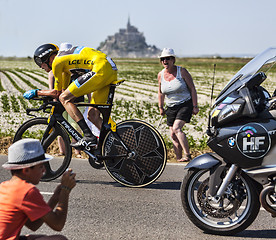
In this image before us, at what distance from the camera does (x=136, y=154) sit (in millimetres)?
6496

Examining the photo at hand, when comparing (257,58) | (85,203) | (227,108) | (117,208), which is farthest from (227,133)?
(85,203)

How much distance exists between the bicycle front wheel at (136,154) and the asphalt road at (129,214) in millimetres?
158

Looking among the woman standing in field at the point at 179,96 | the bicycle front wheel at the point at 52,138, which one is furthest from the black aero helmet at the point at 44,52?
the woman standing in field at the point at 179,96

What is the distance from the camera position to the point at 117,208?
559 cm

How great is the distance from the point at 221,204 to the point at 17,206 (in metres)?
2.14

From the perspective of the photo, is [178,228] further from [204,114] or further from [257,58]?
[204,114]

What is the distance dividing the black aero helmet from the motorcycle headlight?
302 cm

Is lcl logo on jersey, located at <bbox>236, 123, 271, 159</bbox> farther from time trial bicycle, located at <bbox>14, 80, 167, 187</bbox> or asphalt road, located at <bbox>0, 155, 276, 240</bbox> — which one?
time trial bicycle, located at <bbox>14, 80, 167, 187</bbox>

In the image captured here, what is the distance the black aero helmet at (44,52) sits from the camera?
22.0 ft

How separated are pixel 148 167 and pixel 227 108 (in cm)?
223

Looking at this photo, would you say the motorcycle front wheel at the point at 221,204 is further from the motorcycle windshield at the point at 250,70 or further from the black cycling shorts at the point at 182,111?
the black cycling shorts at the point at 182,111

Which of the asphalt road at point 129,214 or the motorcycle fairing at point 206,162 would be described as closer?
the motorcycle fairing at point 206,162

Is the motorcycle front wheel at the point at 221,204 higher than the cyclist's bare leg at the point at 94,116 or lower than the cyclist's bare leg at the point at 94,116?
lower

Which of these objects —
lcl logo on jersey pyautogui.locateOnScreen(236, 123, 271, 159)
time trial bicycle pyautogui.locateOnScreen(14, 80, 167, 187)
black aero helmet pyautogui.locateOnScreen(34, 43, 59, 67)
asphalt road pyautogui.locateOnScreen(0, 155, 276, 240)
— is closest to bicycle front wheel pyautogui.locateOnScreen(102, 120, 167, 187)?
time trial bicycle pyautogui.locateOnScreen(14, 80, 167, 187)
